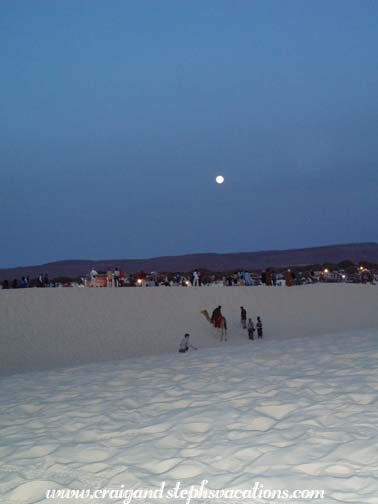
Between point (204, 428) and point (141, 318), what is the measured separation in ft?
58.9

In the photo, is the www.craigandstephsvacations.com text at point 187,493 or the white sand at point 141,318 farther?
the white sand at point 141,318

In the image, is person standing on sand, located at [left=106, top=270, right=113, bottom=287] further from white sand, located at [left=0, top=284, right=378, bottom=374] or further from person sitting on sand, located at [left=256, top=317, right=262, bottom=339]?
person sitting on sand, located at [left=256, top=317, right=262, bottom=339]

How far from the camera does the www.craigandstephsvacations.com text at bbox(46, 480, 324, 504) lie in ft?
13.4

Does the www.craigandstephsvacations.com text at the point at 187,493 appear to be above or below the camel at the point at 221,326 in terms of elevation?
above

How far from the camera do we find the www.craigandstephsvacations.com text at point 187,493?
13.4ft

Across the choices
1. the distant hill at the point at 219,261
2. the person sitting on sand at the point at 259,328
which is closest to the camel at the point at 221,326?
the person sitting on sand at the point at 259,328

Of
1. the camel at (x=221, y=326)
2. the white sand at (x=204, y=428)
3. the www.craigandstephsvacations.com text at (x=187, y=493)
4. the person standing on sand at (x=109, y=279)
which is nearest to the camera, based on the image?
the www.craigandstephsvacations.com text at (x=187, y=493)

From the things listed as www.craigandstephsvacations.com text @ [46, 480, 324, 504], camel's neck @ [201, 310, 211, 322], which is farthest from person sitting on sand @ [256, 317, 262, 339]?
www.craigandstephsvacations.com text @ [46, 480, 324, 504]

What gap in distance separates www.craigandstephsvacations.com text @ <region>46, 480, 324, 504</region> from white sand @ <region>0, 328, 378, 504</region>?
0.18 ft

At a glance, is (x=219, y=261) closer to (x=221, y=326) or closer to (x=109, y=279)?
(x=109, y=279)

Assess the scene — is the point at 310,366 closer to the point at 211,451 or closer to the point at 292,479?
the point at 211,451

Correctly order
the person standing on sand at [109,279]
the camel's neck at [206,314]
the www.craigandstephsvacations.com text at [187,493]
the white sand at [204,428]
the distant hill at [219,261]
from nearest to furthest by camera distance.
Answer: the www.craigandstephsvacations.com text at [187,493], the white sand at [204,428], the camel's neck at [206,314], the person standing on sand at [109,279], the distant hill at [219,261]

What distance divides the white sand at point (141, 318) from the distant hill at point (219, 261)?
311 ft

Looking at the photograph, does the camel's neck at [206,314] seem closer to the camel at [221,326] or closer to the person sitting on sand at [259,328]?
the camel at [221,326]
